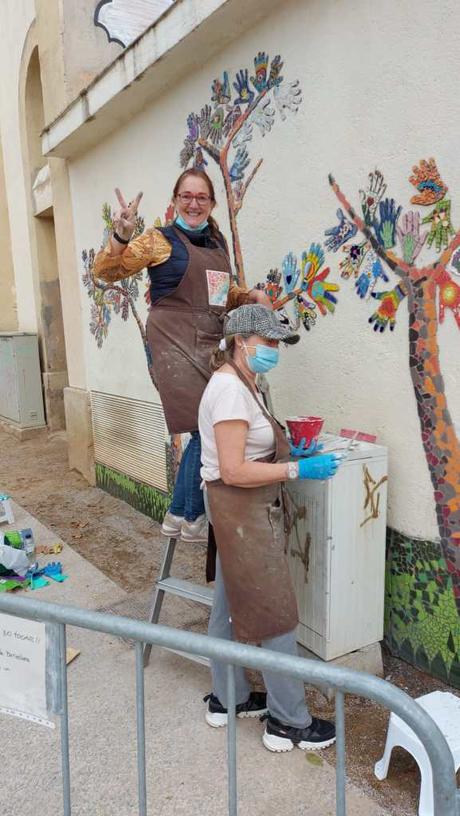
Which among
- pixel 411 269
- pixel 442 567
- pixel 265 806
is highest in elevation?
pixel 411 269

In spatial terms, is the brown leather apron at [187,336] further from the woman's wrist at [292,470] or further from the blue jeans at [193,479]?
the woman's wrist at [292,470]

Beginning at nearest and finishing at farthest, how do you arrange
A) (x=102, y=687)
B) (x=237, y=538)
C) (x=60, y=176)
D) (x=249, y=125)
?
(x=237, y=538) → (x=102, y=687) → (x=249, y=125) → (x=60, y=176)

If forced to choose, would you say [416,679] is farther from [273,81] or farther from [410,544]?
[273,81]

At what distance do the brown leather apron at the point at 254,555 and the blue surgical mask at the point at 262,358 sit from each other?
78 millimetres

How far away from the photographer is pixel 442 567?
8.75 feet

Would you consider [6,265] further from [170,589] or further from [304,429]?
[304,429]

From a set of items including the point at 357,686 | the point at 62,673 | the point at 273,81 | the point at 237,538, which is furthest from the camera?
the point at 273,81

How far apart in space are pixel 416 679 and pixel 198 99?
3.69m

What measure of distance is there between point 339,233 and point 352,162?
329mm

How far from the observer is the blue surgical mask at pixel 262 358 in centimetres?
223

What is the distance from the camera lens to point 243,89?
3543mm

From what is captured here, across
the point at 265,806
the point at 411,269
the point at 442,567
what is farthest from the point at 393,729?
the point at 411,269

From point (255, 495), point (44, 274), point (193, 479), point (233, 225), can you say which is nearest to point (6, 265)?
point (44, 274)

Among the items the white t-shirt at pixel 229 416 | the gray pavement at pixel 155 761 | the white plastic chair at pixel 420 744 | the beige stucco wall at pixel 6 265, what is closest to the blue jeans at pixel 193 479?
the white t-shirt at pixel 229 416
